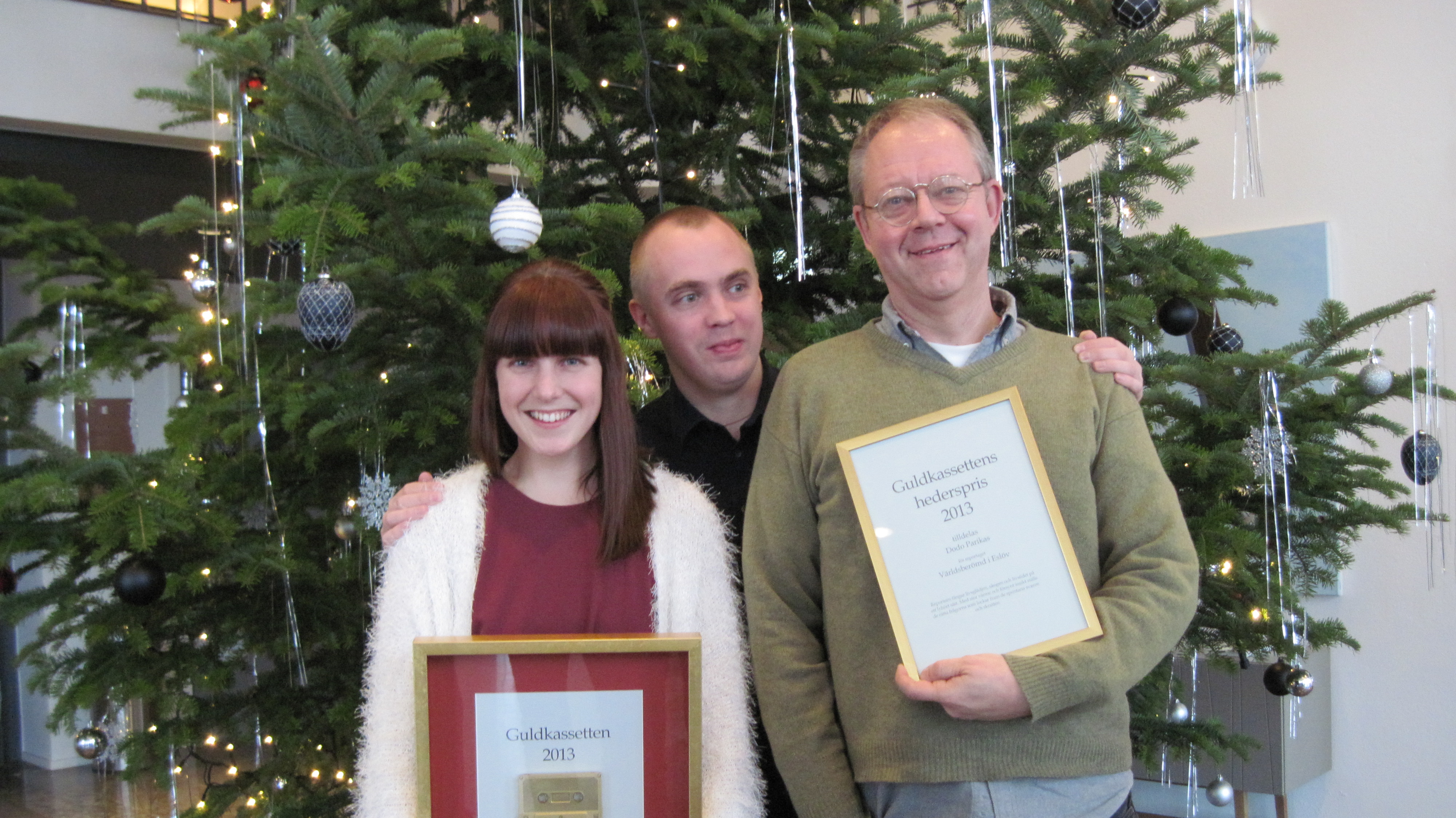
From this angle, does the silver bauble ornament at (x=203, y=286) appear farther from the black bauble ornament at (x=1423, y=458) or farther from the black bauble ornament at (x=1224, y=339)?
the black bauble ornament at (x=1423, y=458)

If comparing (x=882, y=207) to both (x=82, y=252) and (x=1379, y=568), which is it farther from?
(x=1379, y=568)

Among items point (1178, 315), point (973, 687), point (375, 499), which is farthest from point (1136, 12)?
point (375, 499)

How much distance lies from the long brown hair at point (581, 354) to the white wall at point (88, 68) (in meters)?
2.92

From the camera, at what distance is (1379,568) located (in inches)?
146

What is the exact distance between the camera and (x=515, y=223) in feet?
5.57

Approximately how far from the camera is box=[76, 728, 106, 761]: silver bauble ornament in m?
2.78

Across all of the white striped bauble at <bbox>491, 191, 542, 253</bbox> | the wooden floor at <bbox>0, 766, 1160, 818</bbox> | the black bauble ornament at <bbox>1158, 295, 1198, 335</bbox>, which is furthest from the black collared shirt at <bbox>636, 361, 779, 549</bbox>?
the wooden floor at <bbox>0, 766, 1160, 818</bbox>

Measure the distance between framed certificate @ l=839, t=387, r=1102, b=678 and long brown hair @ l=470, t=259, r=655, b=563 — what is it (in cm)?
33

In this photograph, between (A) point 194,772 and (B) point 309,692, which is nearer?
(B) point 309,692

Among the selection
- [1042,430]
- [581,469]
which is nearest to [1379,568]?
[1042,430]

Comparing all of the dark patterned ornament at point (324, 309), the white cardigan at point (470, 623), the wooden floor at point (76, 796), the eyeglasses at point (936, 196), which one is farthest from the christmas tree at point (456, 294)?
the wooden floor at point (76, 796)

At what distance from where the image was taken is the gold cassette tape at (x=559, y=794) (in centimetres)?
121

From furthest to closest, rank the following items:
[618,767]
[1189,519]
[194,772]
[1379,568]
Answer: [194,772] → [1379,568] → [1189,519] → [618,767]

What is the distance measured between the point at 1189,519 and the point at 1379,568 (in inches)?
82.6
